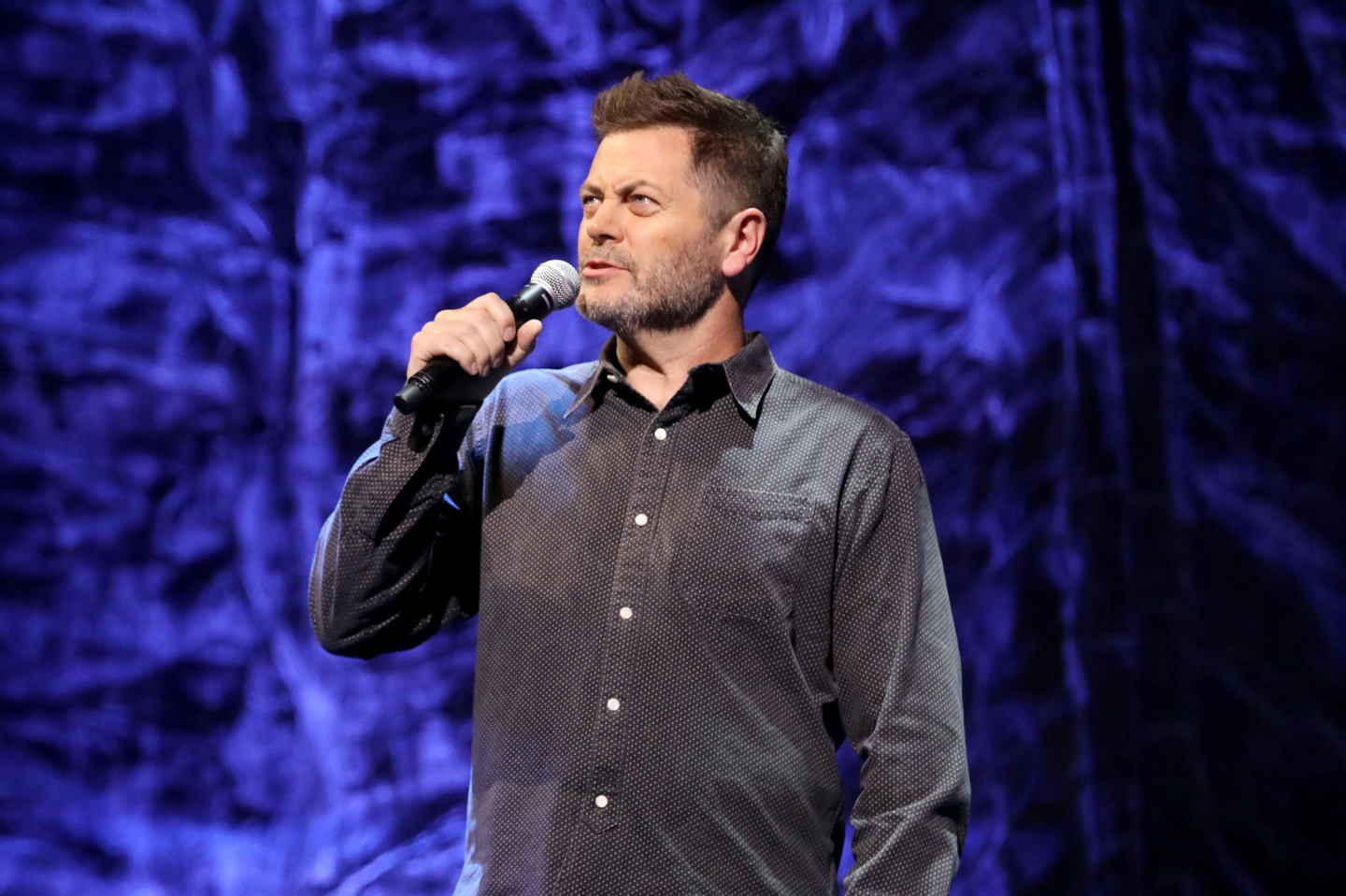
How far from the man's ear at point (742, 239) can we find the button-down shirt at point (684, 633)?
16 centimetres

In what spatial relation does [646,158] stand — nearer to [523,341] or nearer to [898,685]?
[523,341]

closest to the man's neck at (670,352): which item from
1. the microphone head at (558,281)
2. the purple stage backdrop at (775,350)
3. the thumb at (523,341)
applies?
the microphone head at (558,281)

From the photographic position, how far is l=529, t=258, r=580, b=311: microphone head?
1.38m

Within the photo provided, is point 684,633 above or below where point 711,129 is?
below

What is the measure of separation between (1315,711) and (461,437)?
1808mm

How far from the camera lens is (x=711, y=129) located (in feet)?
5.08

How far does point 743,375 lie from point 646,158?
0.30 meters

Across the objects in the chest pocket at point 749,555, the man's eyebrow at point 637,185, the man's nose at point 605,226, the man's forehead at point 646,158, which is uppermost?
the man's forehead at point 646,158

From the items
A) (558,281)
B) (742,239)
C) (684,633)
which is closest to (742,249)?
(742,239)

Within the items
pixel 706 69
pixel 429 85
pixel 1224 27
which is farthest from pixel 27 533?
pixel 1224 27

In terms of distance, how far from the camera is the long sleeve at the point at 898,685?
1263 mm

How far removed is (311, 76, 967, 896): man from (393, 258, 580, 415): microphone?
0.02 m

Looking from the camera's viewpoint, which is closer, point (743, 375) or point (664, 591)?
point (664, 591)

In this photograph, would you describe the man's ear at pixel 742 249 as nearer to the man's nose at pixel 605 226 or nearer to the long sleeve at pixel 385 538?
the man's nose at pixel 605 226
